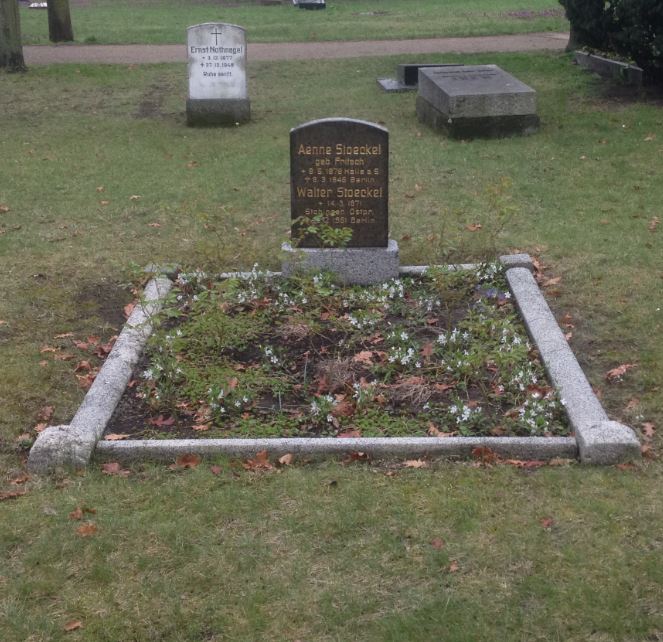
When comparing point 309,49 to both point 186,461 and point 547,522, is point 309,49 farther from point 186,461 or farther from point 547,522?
point 547,522

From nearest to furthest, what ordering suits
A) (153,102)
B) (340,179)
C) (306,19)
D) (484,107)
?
(340,179), (484,107), (153,102), (306,19)

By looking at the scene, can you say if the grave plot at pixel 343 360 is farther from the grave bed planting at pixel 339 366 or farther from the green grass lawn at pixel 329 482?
the green grass lawn at pixel 329 482

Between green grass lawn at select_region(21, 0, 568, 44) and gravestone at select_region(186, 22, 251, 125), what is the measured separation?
1114cm

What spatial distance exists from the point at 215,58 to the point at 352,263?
6.99 metres

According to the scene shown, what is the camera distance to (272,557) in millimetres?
4125

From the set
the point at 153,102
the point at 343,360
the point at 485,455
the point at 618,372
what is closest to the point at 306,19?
the point at 153,102

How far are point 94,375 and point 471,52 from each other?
52.0 feet

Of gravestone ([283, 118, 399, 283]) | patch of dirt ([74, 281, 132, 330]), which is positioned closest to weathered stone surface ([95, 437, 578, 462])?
patch of dirt ([74, 281, 132, 330])

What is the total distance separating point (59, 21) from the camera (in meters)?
23.1

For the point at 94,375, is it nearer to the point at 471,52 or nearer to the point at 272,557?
the point at 272,557

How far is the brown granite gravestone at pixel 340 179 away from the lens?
702cm

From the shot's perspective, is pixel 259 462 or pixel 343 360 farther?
pixel 343 360

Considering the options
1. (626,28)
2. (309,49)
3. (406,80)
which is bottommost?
(309,49)

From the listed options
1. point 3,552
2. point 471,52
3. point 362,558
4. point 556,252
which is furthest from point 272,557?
point 471,52
